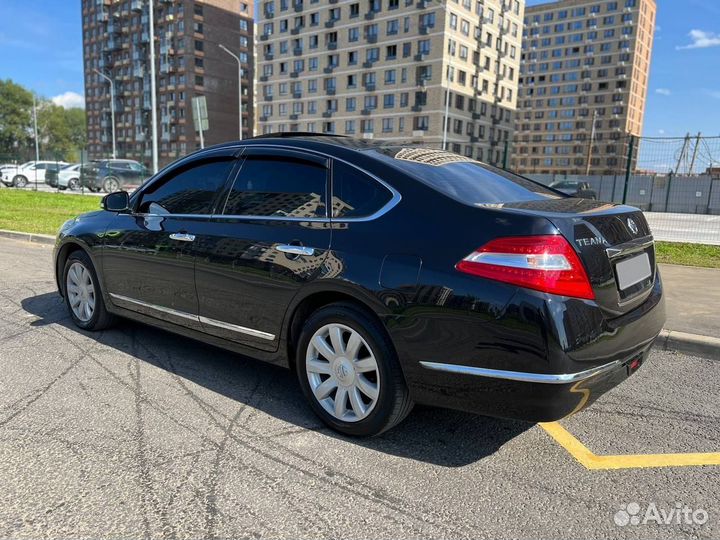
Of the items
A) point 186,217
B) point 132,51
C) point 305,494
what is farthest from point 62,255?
point 132,51

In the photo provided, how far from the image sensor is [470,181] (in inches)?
125

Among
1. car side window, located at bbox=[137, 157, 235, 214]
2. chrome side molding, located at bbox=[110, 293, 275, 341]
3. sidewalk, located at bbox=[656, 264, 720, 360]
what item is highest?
car side window, located at bbox=[137, 157, 235, 214]

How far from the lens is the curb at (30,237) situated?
1020 cm

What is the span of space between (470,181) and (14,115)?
116m

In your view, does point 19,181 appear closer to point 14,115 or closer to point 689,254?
point 689,254

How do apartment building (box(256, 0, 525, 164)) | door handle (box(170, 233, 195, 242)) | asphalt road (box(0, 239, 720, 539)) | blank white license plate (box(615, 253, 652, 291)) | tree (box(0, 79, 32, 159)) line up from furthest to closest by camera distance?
tree (box(0, 79, 32, 159))
apartment building (box(256, 0, 525, 164))
door handle (box(170, 233, 195, 242))
blank white license plate (box(615, 253, 652, 291))
asphalt road (box(0, 239, 720, 539))

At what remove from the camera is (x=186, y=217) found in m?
3.84

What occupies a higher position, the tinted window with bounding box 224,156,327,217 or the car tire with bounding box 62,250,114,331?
the tinted window with bounding box 224,156,327,217

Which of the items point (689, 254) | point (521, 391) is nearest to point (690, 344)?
point (521, 391)

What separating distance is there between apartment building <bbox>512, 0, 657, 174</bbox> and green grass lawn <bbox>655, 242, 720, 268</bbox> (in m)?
91.3

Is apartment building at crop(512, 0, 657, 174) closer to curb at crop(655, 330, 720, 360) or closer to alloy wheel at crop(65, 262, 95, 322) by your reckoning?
curb at crop(655, 330, 720, 360)

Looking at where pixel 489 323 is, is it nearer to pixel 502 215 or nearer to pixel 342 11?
pixel 502 215

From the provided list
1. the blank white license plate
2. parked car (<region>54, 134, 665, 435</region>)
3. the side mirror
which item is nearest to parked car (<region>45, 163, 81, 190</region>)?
the side mirror

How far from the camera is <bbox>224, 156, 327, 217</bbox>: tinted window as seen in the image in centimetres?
321
